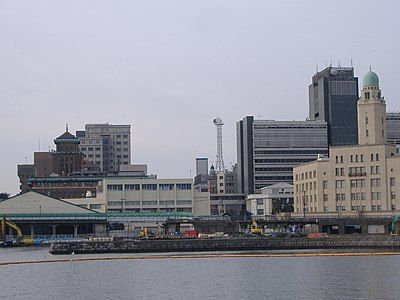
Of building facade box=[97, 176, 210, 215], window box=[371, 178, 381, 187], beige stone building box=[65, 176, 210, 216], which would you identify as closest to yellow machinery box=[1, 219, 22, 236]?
beige stone building box=[65, 176, 210, 216]

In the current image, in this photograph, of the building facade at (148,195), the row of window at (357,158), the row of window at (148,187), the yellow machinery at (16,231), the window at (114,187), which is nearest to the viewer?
the yellow machinery at (16,231)

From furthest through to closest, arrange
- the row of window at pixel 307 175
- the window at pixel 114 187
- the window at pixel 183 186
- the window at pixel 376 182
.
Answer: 1. the window at pixel 114 187
2. the window at pixel 183 186
3. the row of window at pixel 307 175
4. the window at pixel 376 182

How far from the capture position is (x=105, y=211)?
586 ft

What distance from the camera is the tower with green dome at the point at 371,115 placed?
166 metres

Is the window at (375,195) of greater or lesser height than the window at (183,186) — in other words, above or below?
below

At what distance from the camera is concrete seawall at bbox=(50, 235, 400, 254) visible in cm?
12406

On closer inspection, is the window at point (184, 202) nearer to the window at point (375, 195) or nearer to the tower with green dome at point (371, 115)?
the tower with green dome at point (371, 115)

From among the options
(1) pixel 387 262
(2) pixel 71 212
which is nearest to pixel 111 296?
(1) pixel 387 262

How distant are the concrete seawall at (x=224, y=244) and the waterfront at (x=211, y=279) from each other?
1903cm

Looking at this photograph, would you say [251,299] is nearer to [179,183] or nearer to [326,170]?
[326,170]

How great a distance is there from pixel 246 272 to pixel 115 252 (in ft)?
138

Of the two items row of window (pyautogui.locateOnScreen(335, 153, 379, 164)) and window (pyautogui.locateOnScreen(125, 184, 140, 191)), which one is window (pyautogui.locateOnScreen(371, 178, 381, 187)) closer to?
row of window (pyautogui.locateOnScreen(335, 153, 379, 164))

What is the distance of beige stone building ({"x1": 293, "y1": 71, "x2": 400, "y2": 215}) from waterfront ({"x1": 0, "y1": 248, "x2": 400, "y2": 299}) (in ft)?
183

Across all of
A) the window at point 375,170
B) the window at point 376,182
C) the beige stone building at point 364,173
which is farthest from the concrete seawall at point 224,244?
the window at point 375,170
